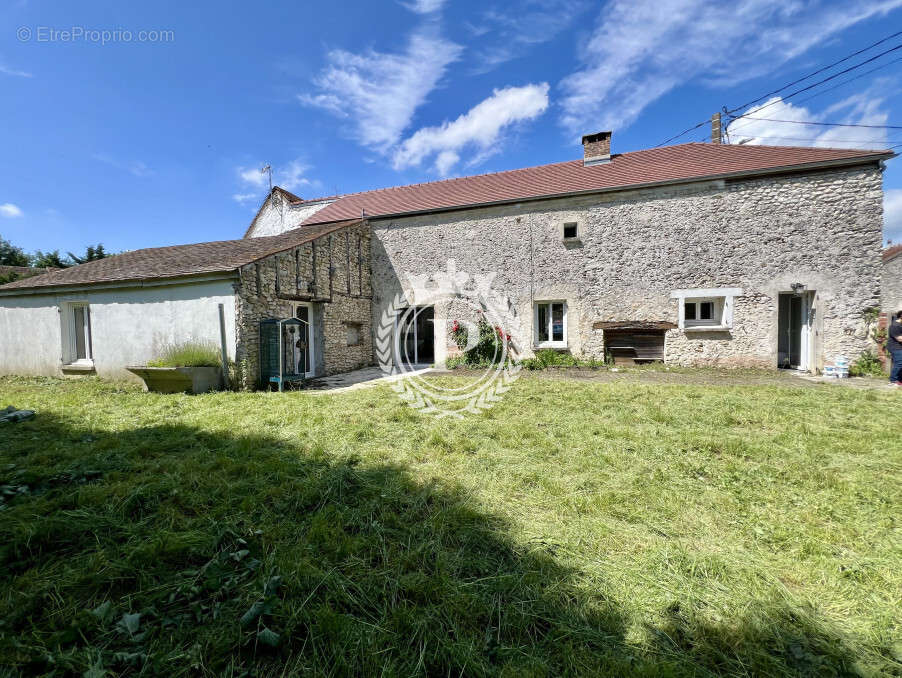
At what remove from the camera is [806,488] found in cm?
286

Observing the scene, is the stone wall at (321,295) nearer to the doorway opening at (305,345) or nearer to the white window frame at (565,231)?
the doorway opening at (305,345)

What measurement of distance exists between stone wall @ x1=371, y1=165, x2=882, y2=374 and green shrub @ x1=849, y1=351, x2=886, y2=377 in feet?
0.61

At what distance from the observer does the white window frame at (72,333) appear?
344 inches

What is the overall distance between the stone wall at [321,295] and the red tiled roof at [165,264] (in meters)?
0.34

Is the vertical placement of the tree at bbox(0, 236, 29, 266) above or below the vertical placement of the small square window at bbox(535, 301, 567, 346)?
above

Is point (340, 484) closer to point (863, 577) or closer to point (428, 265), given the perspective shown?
point (863, 577)

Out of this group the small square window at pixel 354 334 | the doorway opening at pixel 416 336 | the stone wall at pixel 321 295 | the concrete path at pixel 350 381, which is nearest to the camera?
the stone wall at pixel 321 295

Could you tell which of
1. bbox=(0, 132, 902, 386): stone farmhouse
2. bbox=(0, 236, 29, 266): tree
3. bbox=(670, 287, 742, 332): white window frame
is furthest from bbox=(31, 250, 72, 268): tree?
bbox=(670, 287, 742, 332): white window frame

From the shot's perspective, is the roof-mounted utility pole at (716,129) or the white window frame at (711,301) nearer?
the white window frame at (711,301)

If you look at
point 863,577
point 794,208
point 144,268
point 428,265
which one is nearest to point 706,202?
point 794,208

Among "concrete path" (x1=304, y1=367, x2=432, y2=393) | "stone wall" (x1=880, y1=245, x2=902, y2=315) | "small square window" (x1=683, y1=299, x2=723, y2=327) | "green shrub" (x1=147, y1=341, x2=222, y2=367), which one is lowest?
"concrete path" (x1=304, y1=367, x2=432, y2=393)

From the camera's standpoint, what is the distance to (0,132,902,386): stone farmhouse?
318 inches

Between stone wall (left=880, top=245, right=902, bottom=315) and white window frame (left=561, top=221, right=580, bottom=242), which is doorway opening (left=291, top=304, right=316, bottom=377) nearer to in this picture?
white window frame (left=561, top=221, right=580, bottom=242)

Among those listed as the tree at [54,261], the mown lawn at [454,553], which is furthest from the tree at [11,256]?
the mown lawn at [454,553]
